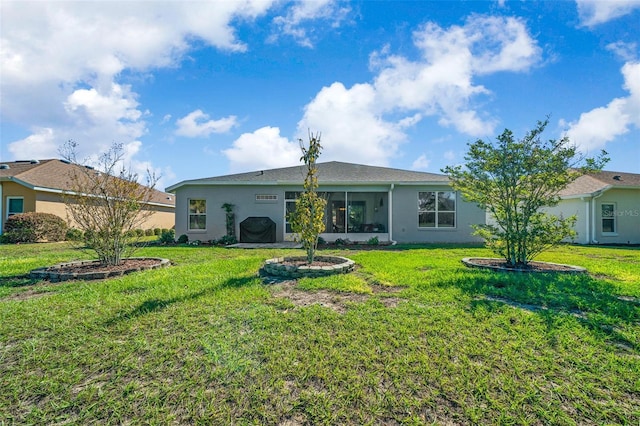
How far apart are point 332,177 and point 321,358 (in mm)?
12064

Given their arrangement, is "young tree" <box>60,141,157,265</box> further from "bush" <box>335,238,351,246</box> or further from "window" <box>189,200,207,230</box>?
"bush" <box>335,238,351,246</box>

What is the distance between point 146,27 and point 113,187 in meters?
4.33

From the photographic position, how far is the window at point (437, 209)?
44.4 ft

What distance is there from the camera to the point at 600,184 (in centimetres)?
1469

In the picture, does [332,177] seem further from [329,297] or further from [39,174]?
[39,174]

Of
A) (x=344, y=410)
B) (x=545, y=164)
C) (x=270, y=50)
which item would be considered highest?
(x=270, y=50)

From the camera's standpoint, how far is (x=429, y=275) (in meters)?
5.59

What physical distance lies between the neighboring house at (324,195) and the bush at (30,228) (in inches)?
235

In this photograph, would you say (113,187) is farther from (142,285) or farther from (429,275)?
(429,275)

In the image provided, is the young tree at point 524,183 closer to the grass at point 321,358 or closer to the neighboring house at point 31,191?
the grass at point 321,358

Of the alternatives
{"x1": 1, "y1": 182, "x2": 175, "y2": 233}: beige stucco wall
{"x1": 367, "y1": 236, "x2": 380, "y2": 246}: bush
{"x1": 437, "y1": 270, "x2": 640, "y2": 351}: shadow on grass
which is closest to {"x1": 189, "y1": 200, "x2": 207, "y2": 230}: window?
{"x1": 1, "y1": 182, "x2": 175, "y2": 233}: beige stucco wall

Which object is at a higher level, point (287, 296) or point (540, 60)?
point (540, 60)

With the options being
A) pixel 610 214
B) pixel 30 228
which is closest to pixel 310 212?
pixel 30 228

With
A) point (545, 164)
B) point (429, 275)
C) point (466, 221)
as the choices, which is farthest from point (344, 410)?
point (466, 221)
